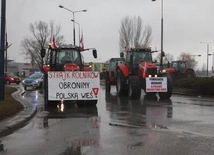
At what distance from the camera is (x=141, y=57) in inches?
810

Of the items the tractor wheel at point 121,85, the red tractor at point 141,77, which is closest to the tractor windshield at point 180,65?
the tractor wheel at point 121,85

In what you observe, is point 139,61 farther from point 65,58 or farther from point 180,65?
point 180,65

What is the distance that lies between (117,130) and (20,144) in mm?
2933

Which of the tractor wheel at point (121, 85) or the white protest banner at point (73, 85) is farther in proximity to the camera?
the tractor wheel at point (121, 85)

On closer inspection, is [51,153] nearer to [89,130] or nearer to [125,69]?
[89,130]

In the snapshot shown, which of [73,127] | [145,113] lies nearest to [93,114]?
[145,113]

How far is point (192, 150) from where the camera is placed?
691cm

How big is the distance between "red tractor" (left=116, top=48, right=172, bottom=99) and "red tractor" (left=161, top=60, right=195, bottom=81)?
453 inches

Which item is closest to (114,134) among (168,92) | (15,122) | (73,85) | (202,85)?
(15,122)

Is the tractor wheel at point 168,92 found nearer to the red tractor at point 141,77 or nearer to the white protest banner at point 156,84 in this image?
the red tractor at point 141,77

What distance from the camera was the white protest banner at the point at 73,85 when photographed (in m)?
14.9

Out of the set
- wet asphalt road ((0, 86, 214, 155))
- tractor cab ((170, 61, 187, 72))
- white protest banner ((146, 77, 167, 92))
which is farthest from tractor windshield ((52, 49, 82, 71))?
tractor cab ((170, 61, 187, 72))

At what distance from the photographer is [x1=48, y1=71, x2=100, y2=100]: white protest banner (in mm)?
14875

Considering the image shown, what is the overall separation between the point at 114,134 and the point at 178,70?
85.3ft
